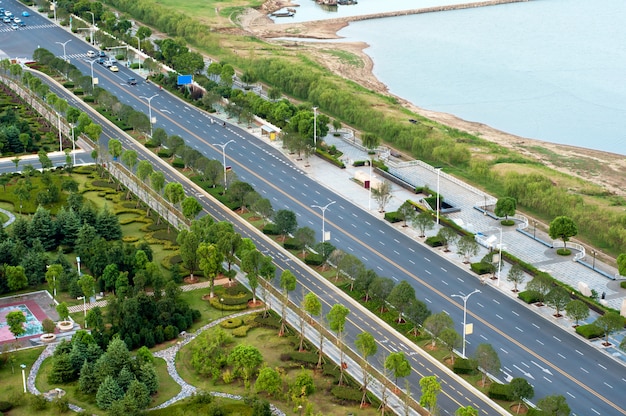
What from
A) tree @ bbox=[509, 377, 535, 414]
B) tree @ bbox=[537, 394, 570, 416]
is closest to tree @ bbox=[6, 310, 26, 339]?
tree @ bbox=[509, 377, 535, 414]

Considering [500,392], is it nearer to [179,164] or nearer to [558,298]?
[558,298]

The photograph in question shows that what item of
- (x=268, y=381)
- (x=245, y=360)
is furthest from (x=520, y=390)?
(x=245, y=360)

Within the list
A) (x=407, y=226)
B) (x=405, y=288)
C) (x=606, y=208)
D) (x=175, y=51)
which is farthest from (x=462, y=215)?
(x=175, y=51)

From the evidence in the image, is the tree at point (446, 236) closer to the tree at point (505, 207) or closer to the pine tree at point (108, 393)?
the tree at point (505, 207)

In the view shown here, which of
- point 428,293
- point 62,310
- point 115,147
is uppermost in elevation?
point 115,147

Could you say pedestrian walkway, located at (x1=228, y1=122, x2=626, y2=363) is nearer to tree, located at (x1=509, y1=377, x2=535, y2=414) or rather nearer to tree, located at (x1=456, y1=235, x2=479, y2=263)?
tree, located at (x1=456, y1=235, x2=479, y2=263)

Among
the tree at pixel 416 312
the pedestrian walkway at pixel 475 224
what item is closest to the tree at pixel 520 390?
the tree at pixel 416 312

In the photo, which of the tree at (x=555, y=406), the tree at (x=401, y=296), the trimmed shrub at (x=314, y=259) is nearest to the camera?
the tree at (x=555, y=406)
